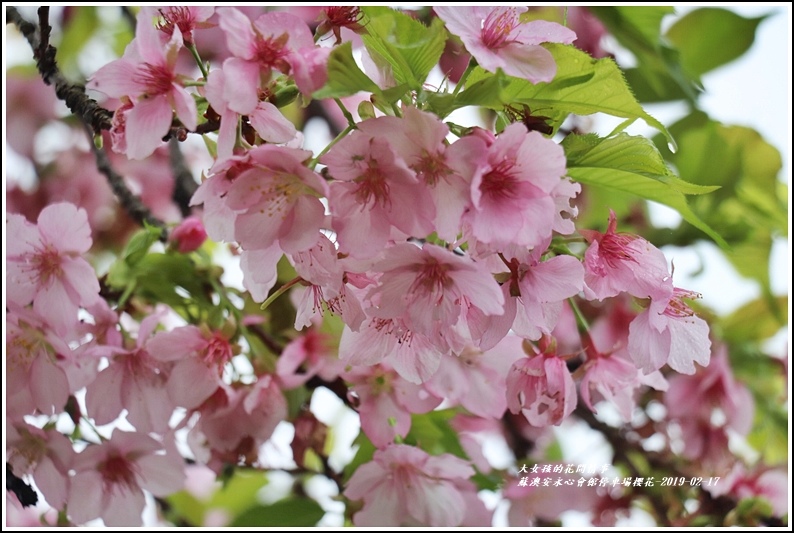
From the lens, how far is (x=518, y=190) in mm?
580

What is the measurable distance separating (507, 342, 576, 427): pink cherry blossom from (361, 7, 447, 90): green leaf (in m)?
0.31

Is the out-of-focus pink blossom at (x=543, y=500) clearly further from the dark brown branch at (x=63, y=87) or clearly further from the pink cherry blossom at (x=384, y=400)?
the dark brown branch at (x=63, y=87)

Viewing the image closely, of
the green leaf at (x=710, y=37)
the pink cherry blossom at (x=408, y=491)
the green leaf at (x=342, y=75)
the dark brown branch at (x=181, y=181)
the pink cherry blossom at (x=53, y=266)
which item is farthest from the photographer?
the green leaf at (x=710, y=37)

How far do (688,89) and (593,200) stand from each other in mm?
410

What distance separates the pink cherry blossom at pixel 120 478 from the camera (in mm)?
891

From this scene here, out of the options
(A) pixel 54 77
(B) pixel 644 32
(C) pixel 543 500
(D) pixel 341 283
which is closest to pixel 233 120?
(D) pixel 341 283

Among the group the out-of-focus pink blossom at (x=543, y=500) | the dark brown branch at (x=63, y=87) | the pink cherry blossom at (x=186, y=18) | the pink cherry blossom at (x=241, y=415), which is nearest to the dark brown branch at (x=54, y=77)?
the dark brown branch at (x=63, y=87)

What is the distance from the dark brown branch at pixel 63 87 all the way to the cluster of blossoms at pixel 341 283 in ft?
0.21

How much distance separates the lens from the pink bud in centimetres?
93

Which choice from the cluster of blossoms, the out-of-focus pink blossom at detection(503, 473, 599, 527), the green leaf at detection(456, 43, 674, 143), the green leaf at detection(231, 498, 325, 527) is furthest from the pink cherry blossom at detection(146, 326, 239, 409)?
the out-of-focus pink blossom at detection(503, 473, 599, 527)

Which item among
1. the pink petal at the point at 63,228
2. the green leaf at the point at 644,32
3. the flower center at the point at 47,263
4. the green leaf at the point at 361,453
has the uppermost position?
the green leaf at the point at 644,32

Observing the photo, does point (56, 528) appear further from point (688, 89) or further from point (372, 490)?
point (688, 89)

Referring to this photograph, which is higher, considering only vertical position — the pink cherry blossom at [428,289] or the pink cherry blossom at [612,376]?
the pink cherry blossom at [428,289]

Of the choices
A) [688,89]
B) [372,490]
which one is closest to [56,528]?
[372,490]
